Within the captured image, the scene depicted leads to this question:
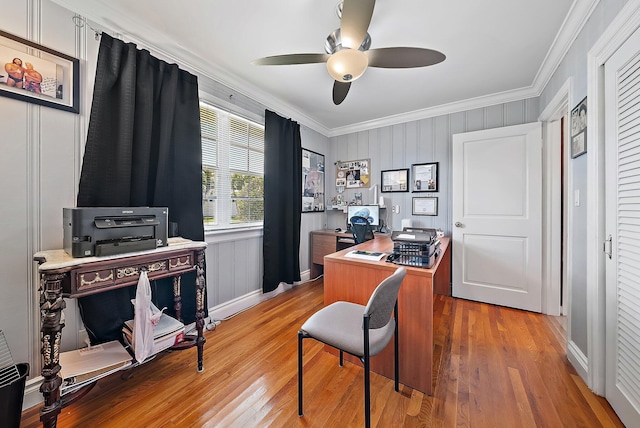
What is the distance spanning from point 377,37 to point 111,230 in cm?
224

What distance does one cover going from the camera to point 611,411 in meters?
1.33

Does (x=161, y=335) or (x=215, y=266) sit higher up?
(x=215, y=266)

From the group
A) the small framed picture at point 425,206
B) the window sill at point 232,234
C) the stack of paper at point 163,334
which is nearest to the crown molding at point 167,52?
the window sill at point 232,234

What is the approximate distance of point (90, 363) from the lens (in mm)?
1366

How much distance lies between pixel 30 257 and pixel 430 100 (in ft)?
12.6

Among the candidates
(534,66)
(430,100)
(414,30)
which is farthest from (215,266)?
(534,66)

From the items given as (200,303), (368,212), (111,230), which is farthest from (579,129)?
(111,230)

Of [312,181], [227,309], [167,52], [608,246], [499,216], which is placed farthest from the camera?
[312,181]

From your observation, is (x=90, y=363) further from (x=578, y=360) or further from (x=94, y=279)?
(x=578, y=360)

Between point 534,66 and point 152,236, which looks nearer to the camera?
point 152,236

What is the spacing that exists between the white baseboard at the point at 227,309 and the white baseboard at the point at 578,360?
2745mm

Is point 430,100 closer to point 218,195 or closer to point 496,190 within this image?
point 496,190

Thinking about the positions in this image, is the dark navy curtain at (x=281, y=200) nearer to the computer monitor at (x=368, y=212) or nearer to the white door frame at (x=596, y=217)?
the computer monitor at (x=368, y=212)

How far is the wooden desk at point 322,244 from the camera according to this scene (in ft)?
11.3
